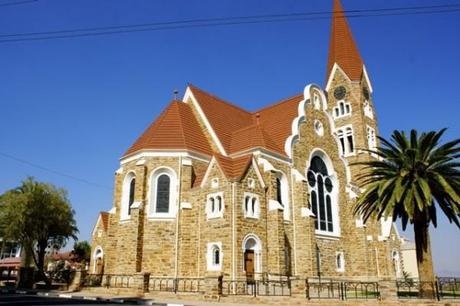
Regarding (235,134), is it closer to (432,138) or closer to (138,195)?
(138,195)

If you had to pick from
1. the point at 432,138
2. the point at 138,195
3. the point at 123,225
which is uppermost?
the point at 432,138

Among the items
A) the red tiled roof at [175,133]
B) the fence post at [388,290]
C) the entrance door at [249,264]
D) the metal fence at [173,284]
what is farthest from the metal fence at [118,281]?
the fence post at [388,290]

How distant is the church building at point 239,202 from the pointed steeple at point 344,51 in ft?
33.7

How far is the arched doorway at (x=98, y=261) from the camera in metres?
30.2

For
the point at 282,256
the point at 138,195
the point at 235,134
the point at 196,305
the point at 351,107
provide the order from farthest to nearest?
the point at 351,107 < the point at 235,134 < the point at 138,195 < the point at 282,256 < the point at 196,305

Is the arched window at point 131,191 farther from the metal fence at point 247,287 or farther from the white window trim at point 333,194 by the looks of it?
the white window trim at point 333,194

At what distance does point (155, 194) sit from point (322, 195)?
13.7 metres

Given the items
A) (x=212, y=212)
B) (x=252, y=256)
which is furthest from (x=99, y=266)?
(x=252, y=256)

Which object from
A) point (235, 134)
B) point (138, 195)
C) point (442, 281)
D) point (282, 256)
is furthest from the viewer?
point (235, 134)

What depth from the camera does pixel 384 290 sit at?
662 inches

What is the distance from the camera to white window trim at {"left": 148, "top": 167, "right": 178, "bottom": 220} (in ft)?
88.1

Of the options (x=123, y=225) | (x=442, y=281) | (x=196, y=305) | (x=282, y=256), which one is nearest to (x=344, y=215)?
(x=282, y=256)

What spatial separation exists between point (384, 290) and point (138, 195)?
54.5ft

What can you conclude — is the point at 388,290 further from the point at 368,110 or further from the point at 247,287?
the point at 368,110
